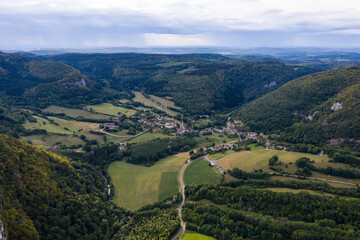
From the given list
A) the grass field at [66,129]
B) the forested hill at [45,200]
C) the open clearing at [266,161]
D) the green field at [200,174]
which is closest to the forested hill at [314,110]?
the open clearing at [266,161]

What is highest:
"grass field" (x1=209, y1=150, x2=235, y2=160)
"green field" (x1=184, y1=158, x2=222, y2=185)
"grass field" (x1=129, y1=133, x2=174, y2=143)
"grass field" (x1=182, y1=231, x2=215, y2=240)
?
"grass field" (x1=129, y1=133, x2=174, y2=143)

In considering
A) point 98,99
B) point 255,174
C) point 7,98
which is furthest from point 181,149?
point 7,98

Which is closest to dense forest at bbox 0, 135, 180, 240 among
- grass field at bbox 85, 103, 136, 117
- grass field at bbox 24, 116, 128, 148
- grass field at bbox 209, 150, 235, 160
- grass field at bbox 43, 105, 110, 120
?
grass field at bbox 209, 150, 235, 160

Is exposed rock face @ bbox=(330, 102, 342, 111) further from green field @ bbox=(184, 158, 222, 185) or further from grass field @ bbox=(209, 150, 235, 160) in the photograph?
green field @ bbox=(184, 158, 222, 185)

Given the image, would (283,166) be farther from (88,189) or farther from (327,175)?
(88,189)

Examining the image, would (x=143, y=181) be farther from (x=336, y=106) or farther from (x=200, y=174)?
(x=336, y=106)

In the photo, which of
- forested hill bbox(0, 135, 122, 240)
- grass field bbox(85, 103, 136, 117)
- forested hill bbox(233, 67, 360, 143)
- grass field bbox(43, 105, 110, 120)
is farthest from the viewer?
grass field bbox(85, 103, 136, 117)

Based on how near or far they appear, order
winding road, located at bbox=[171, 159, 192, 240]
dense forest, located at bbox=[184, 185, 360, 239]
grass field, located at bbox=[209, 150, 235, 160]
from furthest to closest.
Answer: grass field, located at bbox=[209, 150, 235, 160], winding road, located at bbox=[171, 159, 192, 240], dense forest, located at bbox=[184, 185, 360, 239]

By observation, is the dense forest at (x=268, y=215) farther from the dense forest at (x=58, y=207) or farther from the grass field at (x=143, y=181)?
the grass field at (x=143, y=181)
